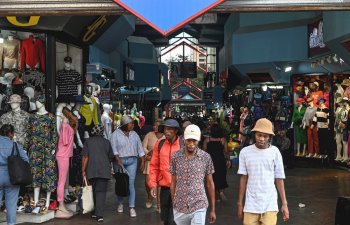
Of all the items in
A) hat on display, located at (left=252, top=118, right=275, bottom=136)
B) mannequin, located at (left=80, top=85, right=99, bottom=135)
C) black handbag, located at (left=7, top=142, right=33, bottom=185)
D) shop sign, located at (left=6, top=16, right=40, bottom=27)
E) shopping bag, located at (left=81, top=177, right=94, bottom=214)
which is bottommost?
shopping bag, located at (left=81, top=177, right=94, bottom=214)

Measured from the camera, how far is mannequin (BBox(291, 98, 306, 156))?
63.1 feet

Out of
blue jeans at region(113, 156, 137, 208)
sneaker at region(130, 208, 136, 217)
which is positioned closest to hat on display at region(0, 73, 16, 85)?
blue jeans at region(113, 156, 137, 208)

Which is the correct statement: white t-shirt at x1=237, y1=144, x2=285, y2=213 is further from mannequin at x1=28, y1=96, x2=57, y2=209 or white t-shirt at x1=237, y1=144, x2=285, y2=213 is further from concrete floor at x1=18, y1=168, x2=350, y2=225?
mannequin at x1=28, y1=96, x2=57, y2=209

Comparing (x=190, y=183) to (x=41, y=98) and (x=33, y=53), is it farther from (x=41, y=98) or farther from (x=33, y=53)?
(x=33, y=53)

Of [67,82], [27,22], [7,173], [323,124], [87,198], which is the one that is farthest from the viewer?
[323,124]

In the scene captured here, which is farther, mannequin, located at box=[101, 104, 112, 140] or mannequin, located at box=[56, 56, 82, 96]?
mannequin, located at box=[101, 104, 112, 140]

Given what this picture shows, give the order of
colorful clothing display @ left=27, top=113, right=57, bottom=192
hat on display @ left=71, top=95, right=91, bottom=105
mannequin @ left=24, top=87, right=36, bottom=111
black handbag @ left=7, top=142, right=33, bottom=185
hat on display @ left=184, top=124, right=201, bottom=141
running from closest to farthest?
hat on display @ left=184, top=124, right=201, bottom=141
black handbag @ left=7, top=142, right=33, bottom=185
colorful clothing display @ left=27, top=113, right=57, bottom=192
mannequin @ left=24, top=87, right=36, bottom=111
hat on display @ left=71, top=95, right=91, bottom=105

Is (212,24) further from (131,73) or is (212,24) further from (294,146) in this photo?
(294,146)

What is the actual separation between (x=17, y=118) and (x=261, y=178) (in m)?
4.79

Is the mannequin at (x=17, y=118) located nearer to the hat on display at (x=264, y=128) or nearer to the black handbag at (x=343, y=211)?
the hat on display at (x=264, y=128)

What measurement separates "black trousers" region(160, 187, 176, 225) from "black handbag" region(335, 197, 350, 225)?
2.12 metres

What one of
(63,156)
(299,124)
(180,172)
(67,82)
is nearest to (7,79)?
(67,82)

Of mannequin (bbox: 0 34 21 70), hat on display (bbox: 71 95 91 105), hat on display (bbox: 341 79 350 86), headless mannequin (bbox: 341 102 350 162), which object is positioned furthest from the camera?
hat on display (bbox: 341 79 350 86)

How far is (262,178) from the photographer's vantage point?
579cm
